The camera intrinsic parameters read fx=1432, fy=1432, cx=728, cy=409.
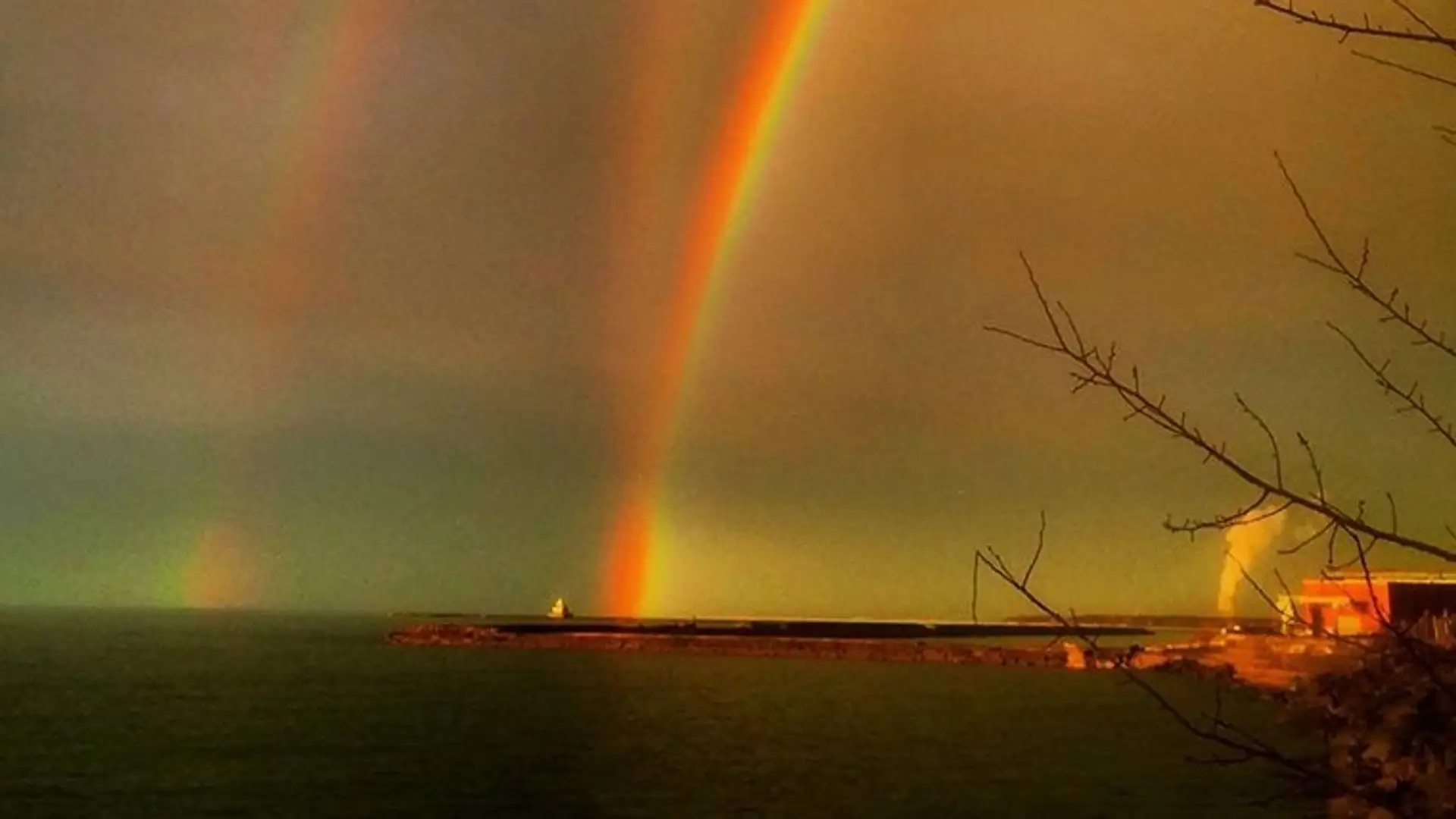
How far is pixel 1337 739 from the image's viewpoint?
5.96 meters

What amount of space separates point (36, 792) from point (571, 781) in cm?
1376

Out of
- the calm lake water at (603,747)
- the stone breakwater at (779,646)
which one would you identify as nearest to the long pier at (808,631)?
the stone breakwater at (779,646)

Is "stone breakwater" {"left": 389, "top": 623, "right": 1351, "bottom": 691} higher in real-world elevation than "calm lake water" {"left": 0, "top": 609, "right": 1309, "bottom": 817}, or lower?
higher

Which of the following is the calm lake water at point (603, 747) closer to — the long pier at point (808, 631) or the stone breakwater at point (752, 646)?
the stone breakwater at point (752, 646)

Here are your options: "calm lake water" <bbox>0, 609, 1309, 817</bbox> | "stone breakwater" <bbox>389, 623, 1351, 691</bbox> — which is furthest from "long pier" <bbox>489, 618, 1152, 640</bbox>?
"calm lake water" <bbox>0, 609, 1309, 817</bbox>

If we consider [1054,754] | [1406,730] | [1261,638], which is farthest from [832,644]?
[1406,730]

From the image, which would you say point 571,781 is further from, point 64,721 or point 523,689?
point 523,689

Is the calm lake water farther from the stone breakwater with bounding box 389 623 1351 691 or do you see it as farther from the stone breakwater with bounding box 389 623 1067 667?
the stone breakwater with bounding box 389 623 1067 667

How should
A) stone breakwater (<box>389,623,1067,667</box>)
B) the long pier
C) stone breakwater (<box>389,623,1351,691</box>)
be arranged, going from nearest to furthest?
1. stone breakwater (<box>389,623,1351,691</box>)
2. stone breakwater (<box>389,623,1067,667</box>)
3. the long pier

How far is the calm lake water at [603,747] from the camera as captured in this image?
108ft

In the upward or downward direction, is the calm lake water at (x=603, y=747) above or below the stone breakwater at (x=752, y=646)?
below

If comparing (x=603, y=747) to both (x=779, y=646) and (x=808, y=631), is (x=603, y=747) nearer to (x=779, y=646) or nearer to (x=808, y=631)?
(x=779, y=646)

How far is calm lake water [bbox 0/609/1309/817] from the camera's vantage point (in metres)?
33.0

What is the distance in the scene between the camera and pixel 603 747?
150 ft
